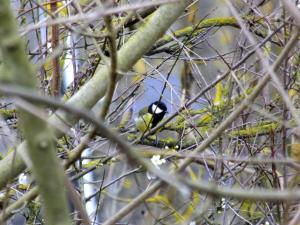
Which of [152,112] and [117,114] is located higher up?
[152,112]

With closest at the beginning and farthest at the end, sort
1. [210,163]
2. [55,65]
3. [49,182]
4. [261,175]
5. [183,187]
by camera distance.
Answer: [183,187] < [49,182] < [55,65] < [261,175] < [210,163]

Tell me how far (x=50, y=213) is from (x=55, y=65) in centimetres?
120

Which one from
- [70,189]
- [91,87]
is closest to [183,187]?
[70,189]

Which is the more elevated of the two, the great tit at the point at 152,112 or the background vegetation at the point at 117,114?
the great tit at the point at 152,112

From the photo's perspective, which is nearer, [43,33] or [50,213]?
[50,213]

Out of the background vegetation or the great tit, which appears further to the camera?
the great tit

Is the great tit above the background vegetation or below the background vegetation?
above

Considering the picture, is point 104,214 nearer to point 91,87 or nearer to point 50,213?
point 91,87

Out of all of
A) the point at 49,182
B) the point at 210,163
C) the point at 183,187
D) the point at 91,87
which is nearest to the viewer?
the point at 183,187

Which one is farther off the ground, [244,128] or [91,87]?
[244,128]

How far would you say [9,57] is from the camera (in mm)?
797

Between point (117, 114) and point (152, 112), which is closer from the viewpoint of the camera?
point (117, 114)

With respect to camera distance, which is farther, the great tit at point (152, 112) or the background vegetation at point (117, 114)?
the great tit at point (152, 112)

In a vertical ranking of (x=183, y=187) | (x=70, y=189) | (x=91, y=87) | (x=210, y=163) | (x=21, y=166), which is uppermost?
(x=210, y=163)
